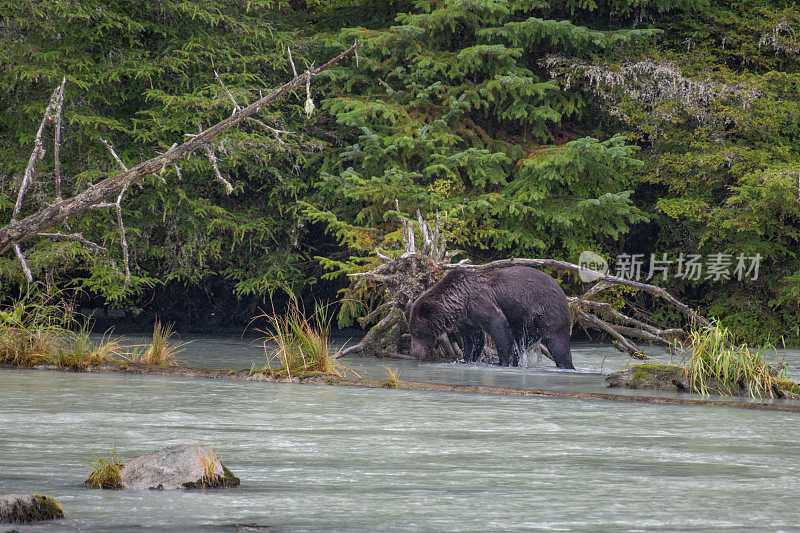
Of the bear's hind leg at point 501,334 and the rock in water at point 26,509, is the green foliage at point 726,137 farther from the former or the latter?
the rock in water at point 26,509

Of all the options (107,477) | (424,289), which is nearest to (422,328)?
(424,289)

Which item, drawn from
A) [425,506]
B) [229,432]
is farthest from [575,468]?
[229,432]

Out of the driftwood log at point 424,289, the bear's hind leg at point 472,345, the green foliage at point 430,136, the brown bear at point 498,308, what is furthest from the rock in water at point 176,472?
the green foliage at point 430,136

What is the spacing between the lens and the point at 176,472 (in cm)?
504

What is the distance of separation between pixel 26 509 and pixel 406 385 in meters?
6.05

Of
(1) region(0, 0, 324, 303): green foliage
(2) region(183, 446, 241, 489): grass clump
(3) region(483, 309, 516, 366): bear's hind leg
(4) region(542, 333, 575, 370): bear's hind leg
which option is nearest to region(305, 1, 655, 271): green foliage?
(1) region(0, 0, 324, 303): green foliage

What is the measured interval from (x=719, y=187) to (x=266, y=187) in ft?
28.3

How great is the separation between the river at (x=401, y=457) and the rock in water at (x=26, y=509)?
0.07 meters

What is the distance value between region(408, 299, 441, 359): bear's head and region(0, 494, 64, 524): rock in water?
28.4 feet

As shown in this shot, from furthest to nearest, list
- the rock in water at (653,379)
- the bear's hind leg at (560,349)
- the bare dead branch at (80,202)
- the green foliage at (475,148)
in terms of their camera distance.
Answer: the green foliage at (475,148), the bear's hind leg at (560,349), the rock in water at (653,379), the bare dead branch at (80,202)

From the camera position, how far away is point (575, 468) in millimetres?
5855

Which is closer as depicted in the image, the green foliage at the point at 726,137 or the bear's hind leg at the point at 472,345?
the bear's hind leg at the point at 472,345

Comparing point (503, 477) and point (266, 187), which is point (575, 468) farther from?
point (266, 187)

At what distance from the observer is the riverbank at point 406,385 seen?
9.15 m
